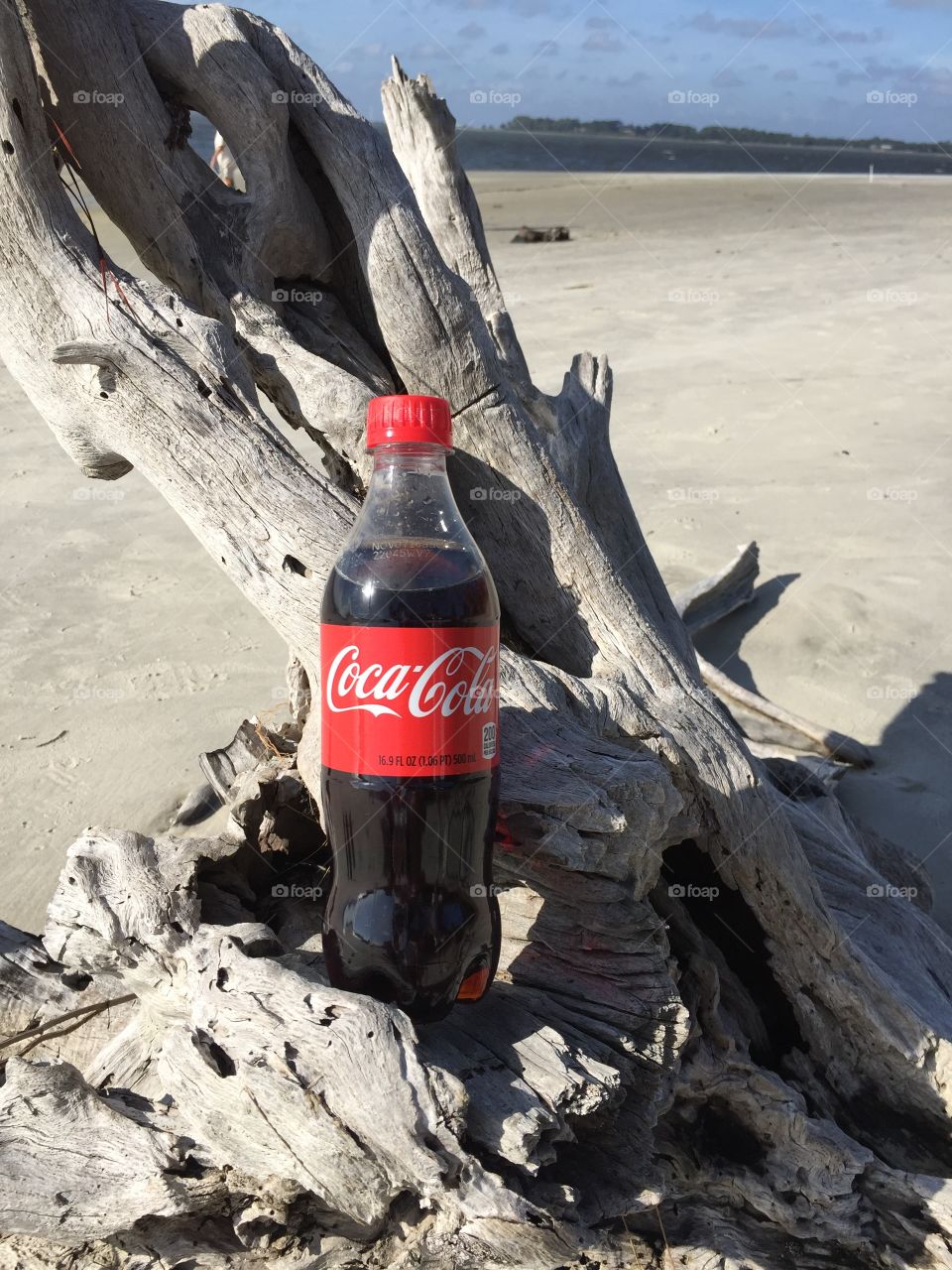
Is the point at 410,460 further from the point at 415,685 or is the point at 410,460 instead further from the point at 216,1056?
the point at 216,1056

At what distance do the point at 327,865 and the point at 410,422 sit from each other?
1269mm

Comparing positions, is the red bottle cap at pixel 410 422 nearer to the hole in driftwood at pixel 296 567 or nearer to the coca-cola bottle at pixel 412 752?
the coca-cola bottle at pixel 412 752

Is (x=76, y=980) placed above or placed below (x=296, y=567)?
below

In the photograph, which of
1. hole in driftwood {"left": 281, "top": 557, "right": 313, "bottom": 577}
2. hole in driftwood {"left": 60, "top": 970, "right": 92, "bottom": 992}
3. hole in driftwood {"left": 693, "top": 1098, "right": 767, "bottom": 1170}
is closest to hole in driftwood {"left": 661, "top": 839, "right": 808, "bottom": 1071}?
hole in driftwood {"left": 693, "top": 1098, "right": 767, "bottom": 1170}

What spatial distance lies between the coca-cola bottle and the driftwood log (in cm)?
11

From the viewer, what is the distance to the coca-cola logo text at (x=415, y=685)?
2.26 meters

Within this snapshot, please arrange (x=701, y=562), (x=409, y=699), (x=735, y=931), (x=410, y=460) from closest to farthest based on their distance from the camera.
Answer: (x=409, y=699) → (x=410, y=460) → (x=735, y=931) → (x=701, y=562)

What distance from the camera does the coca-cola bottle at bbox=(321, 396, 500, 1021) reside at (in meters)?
2.29

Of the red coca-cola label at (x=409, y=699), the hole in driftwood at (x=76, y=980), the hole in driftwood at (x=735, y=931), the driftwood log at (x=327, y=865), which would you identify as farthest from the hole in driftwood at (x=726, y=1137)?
the hole in driftwood at (x=76, y=980)

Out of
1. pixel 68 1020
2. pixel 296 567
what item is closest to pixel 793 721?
pixel 296 567

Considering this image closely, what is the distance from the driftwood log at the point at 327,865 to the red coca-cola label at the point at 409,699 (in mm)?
306

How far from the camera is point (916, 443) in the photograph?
9.30 meters

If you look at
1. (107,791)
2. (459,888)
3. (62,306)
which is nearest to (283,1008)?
(459,888)

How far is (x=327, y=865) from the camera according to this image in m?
3.06
